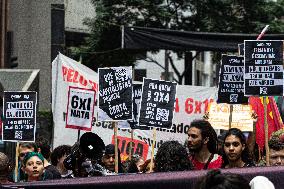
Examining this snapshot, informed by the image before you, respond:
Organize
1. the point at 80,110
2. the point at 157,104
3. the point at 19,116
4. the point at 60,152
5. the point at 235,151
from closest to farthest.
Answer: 1. the point at 235,151
2. the point at 60,152
3. the point at 157,104
4. the point at 19,116
5. the point at 80,110

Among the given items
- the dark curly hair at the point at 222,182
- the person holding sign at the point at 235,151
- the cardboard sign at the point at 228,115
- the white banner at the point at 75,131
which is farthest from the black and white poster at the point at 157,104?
the dark curly hair at the point at 222,182

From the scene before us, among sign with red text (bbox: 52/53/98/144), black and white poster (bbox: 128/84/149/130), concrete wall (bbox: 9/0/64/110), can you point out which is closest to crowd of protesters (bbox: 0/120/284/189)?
black and white poster (bbox: 128/84/149/130)

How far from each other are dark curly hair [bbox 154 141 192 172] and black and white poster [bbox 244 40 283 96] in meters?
2.20

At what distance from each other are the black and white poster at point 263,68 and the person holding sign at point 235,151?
1.35 metres

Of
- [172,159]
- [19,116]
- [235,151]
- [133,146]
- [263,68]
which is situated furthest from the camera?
[133,146]

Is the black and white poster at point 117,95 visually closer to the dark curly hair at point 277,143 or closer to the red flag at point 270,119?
the red flag at point 270,119

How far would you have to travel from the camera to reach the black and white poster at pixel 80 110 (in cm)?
1186

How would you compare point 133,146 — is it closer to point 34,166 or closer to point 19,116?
point 19,116

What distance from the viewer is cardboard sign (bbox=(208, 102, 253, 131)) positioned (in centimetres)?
1221

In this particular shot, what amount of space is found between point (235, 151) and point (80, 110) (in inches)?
169

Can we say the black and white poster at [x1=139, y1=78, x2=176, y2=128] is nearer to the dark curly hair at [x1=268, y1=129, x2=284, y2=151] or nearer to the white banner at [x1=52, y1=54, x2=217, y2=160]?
the dark curly hair at [x1=268, y1=129, x2=284, y2=151]

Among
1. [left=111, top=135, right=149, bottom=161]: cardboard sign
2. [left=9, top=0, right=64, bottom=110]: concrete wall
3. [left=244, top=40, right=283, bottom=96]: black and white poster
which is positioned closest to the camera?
[left=244, top=40, right=283, bottom=96]: black and white poster

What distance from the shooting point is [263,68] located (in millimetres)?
9320

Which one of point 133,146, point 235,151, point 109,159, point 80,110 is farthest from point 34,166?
point 133,146
